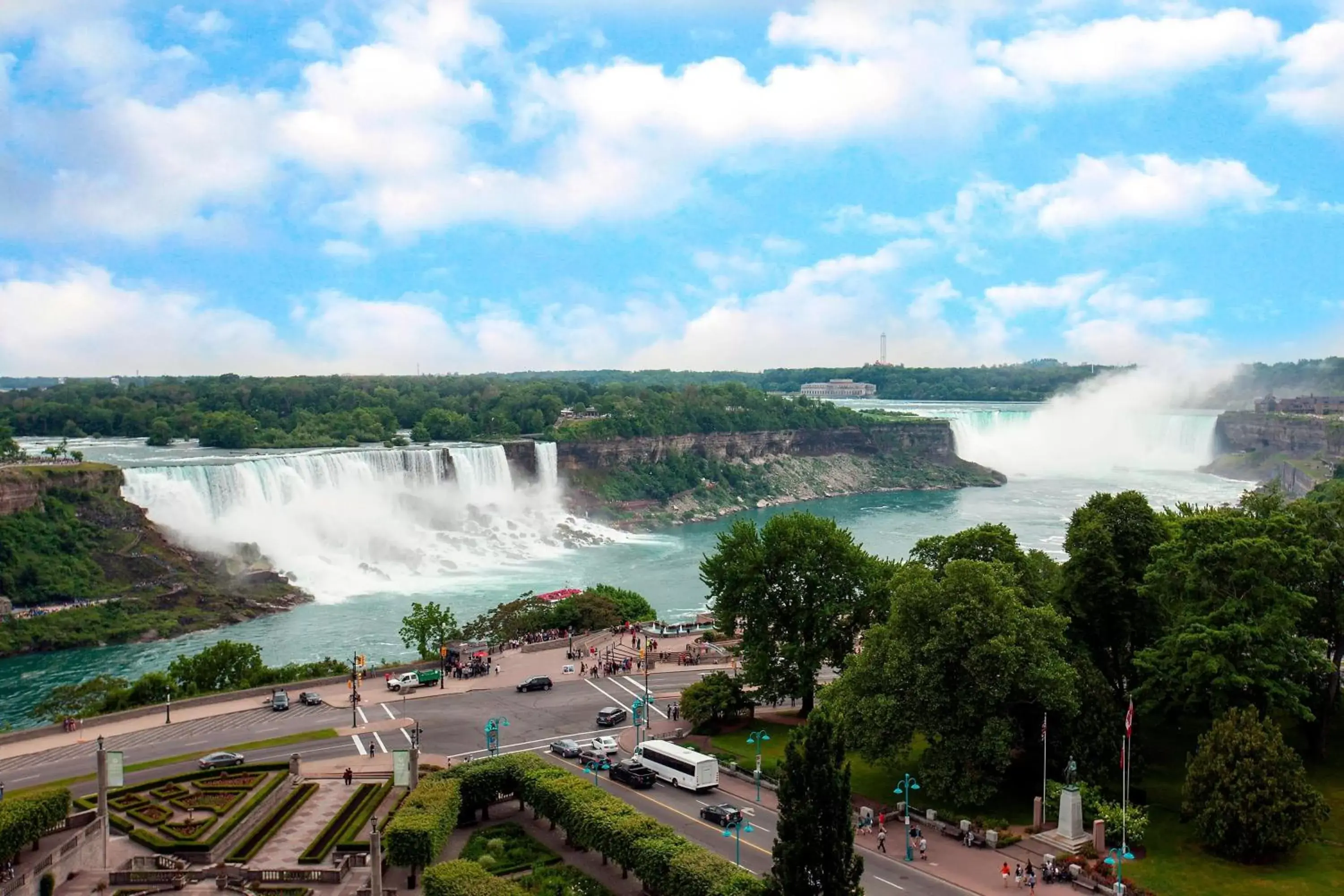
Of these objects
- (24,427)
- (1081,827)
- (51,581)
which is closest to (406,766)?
(1081,827)

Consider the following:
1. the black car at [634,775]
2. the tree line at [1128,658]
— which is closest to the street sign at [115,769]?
the black car at [634,775]

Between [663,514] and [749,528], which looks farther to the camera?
[663,514]

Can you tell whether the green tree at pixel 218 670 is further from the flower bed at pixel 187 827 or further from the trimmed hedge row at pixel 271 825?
the flower bed at pixel 187 827

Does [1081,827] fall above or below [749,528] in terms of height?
below

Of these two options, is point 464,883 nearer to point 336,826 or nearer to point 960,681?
point 336,826

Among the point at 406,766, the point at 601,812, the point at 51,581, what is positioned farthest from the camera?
the point at 51,581

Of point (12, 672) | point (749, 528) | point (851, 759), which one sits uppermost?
point (749, 528)

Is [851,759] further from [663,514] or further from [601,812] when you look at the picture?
[663,514]
